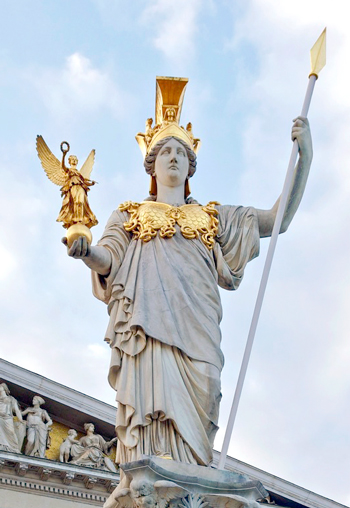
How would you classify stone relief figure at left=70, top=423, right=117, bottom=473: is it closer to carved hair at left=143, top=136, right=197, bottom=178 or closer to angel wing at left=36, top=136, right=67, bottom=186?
carved hair at left=143, top=136, right=197, bottom=178

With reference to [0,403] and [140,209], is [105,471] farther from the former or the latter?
[140,209]

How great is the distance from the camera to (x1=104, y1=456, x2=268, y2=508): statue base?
5988mm

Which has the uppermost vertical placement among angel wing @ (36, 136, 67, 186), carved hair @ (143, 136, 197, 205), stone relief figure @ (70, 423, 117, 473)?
stone relief figure @ (70, 423, 117, 473)

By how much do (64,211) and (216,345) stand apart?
1404 millimetres

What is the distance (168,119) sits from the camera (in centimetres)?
844

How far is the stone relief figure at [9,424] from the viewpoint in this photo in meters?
27.1

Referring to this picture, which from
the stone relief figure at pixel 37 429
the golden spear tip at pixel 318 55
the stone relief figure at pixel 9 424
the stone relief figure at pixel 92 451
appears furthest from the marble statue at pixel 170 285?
the stone relief figure at pixel 92 451

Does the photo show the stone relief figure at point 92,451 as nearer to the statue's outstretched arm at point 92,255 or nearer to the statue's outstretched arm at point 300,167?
the statue's outstretched arm at point 300,167

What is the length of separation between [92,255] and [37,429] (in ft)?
71.4

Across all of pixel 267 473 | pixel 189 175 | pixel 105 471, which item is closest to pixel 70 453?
pixel 105 471

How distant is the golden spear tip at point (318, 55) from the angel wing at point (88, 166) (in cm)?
187

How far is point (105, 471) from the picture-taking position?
27344 millimetres

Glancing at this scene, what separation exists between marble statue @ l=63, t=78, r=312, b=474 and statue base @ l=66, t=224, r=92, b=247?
56 millimetres

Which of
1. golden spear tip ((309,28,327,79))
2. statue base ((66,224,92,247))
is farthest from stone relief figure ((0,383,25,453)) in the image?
statue base ((66,224,92,247))
